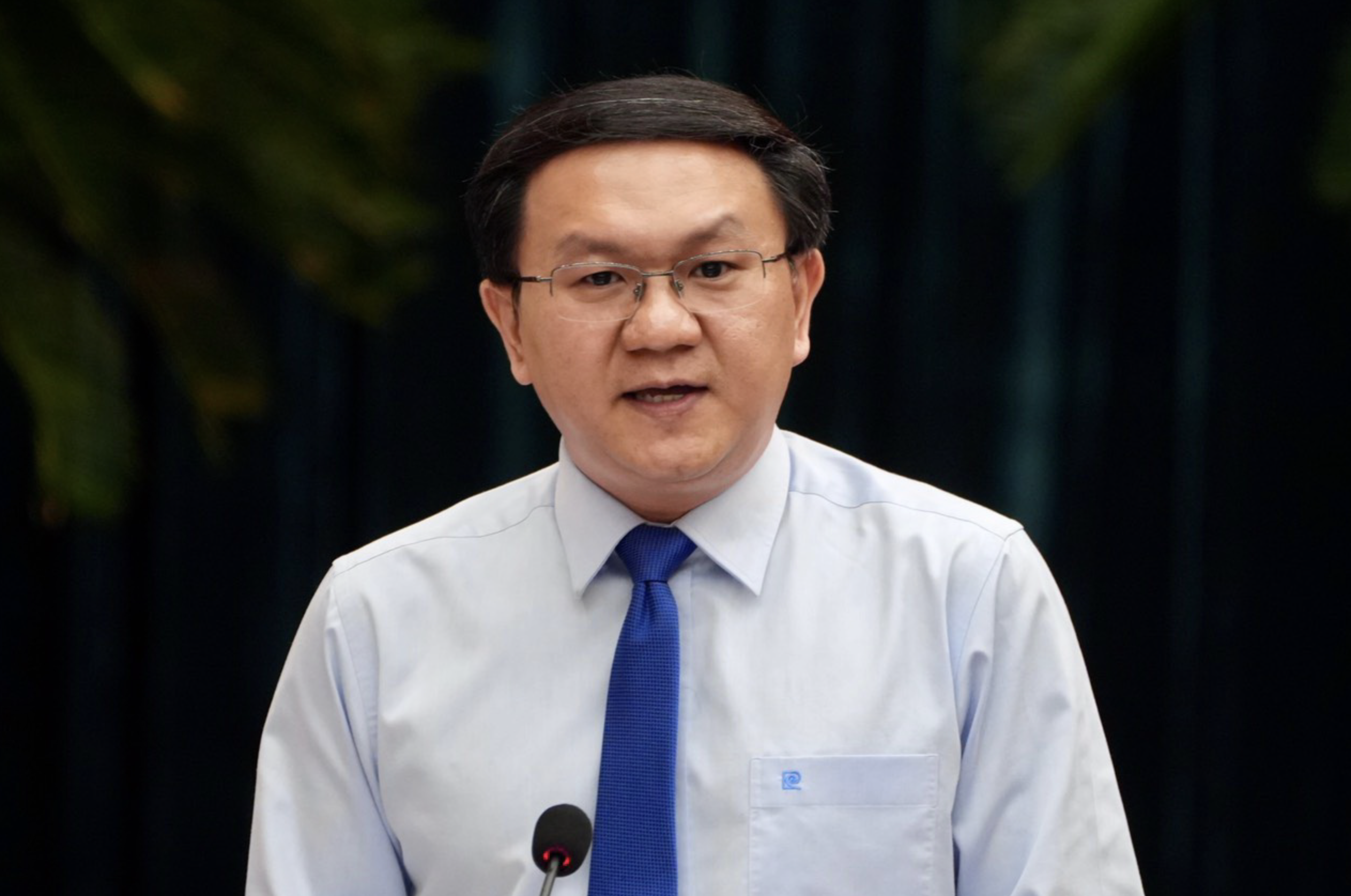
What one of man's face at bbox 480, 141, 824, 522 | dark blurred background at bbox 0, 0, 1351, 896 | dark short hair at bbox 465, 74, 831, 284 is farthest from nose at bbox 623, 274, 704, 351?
dark blurred background at bbox 0, 0, 1351, 896

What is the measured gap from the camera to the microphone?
1248 millimetres

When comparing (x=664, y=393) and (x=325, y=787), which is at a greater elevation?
(x=664, y=393)

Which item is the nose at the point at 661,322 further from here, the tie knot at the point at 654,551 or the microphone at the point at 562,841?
the microphone at the point at 562,841

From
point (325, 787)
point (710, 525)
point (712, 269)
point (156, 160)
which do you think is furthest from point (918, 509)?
point (156, 160)

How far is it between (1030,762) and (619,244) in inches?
20.9

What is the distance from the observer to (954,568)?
1445 millimetres

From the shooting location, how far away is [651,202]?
55.6 inches

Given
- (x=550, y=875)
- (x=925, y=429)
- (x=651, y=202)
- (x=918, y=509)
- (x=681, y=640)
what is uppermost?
(x=651, y=202)

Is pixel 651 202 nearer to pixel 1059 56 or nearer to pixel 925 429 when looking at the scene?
pixel 1059 56

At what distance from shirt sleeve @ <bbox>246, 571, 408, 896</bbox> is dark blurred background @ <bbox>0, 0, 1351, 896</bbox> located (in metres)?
1.09

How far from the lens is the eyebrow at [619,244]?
1.41m

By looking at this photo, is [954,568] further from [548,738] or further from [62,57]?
[62,57]

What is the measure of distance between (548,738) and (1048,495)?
139 cm

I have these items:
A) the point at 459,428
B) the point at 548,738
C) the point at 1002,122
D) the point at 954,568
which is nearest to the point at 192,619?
the point at 459,428
